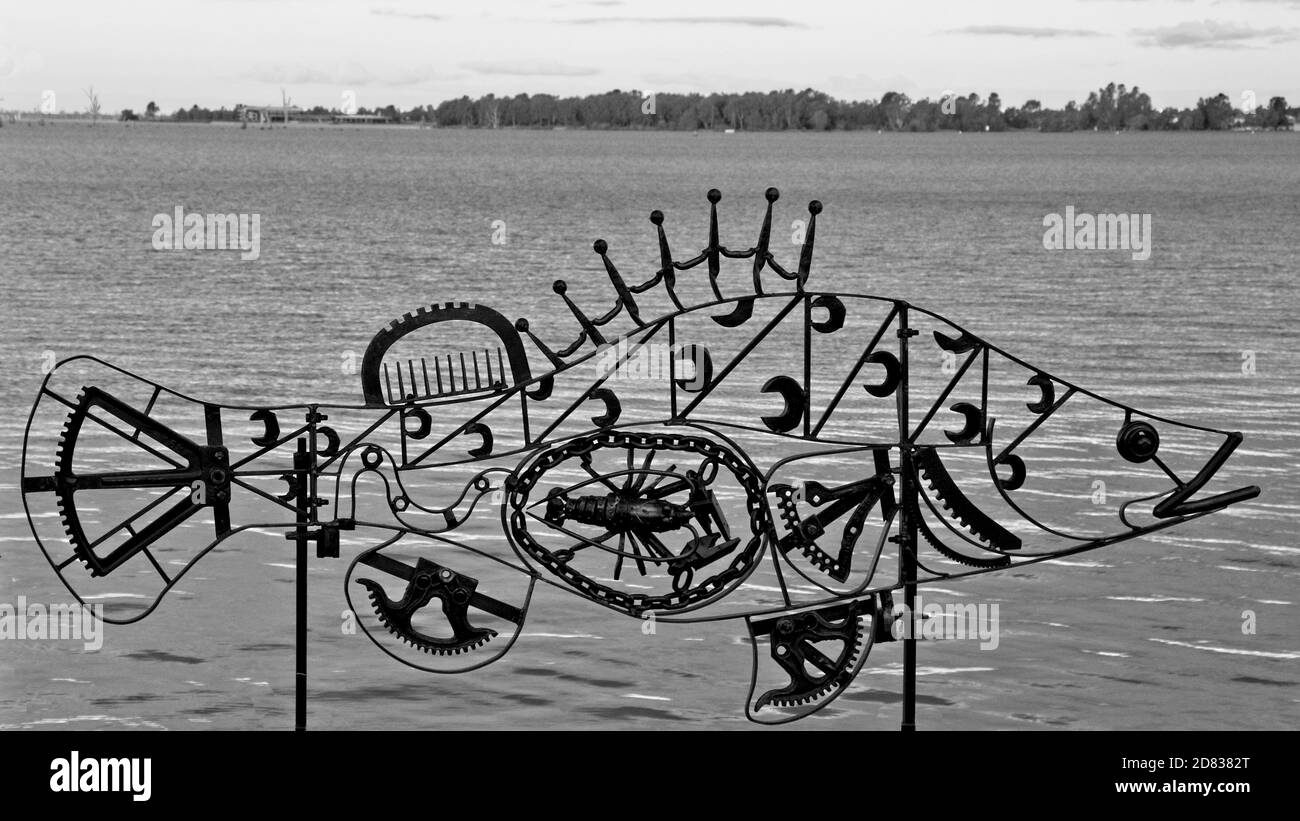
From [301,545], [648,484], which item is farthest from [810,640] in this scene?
[301,545]

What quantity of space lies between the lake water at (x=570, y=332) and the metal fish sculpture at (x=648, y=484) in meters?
0.47

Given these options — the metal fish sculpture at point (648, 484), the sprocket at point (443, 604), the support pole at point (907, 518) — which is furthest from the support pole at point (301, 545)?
the support pole at point (907, 518)

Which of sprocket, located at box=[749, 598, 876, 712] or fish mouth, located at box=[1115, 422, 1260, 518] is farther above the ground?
fish mouth, located at box=[1115, 422, 1260, 518]

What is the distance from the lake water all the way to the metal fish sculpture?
0.47 metres

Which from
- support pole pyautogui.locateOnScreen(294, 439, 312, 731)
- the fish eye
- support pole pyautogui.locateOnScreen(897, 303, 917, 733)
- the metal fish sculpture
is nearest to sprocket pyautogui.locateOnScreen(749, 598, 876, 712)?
the metal fish sculpture

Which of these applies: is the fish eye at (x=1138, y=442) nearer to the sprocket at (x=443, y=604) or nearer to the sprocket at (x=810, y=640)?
the sprocket at (x=810, y=640)

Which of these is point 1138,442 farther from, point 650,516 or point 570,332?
point 570,332

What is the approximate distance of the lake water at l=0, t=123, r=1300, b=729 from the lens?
34.2 feet

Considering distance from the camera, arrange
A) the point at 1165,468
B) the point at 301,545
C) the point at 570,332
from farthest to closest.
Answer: the point at 570,332, the point at 301,545, the point at 1165,468

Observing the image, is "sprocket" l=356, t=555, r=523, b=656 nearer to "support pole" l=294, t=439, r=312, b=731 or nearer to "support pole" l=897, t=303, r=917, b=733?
"support pole" l=294, t=439, r=312, b=731

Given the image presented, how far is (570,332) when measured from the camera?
3131 centimetres

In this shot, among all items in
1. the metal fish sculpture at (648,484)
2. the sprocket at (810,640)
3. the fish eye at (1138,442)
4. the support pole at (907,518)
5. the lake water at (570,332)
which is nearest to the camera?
the metal fish sculpture at (648,484)

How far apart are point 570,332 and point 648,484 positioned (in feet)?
76.7

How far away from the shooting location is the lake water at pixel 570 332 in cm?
1041
